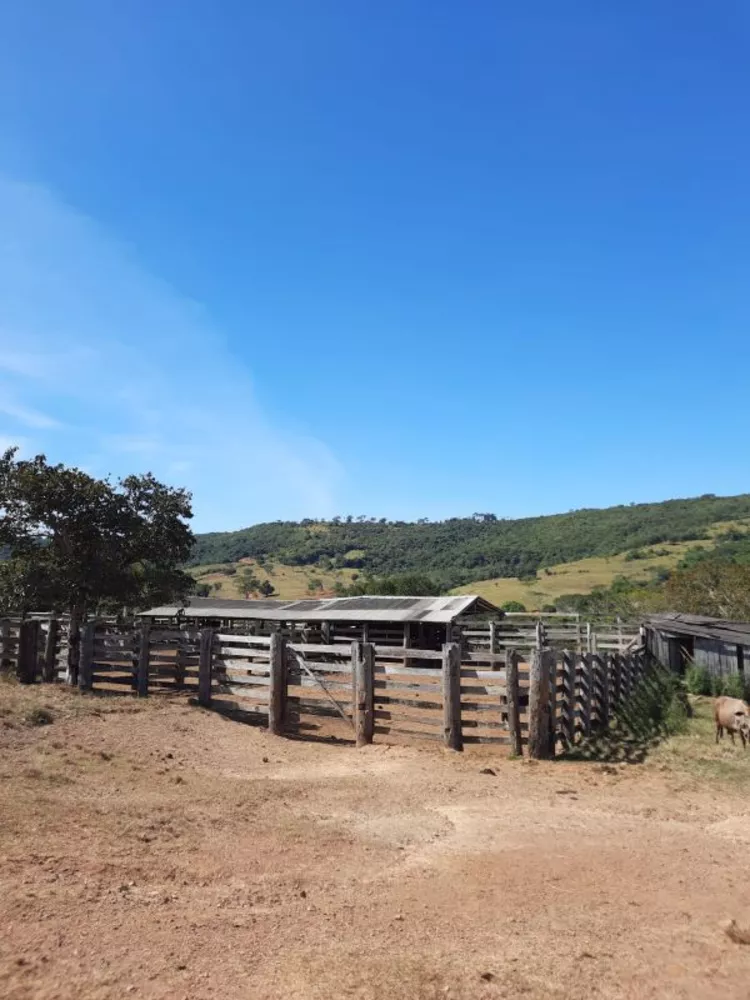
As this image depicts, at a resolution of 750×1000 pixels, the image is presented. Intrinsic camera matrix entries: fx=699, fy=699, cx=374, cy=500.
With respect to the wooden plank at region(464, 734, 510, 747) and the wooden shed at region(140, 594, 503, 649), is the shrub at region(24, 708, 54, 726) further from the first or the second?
the wooden shed at region(140, 594, 503, 649)

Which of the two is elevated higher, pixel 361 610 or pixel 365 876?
pixel 361 610

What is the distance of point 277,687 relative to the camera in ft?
41.5

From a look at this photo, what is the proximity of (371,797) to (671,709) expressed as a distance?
7.62m

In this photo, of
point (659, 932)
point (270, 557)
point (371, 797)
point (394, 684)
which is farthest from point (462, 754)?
point (270, 557)

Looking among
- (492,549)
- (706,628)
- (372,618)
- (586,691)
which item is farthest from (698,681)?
(492,549)

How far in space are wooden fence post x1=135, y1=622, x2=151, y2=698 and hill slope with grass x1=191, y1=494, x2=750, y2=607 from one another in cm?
5296

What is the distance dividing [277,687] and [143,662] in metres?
3.82

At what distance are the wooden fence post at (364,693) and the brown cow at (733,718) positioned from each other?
19.4 feet

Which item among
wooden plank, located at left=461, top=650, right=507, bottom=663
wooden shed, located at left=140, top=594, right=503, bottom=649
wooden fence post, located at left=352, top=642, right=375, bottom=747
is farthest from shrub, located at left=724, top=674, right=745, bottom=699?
wooden fence post, located at left=352, top=642, right=375, bottom=747

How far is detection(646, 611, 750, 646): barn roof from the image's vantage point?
1767 cm

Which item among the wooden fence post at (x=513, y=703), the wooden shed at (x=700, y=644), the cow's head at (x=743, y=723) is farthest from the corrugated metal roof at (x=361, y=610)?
the wooden fence post at (x=513, y=703)

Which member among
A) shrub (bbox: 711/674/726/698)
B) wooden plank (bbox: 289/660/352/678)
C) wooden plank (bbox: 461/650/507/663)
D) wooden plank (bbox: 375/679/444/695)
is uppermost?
wooden plank (bbox: 461/650/507/663)

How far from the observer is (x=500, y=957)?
14.6 ft

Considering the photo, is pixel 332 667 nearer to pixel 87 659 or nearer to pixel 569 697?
pixel 569 697
